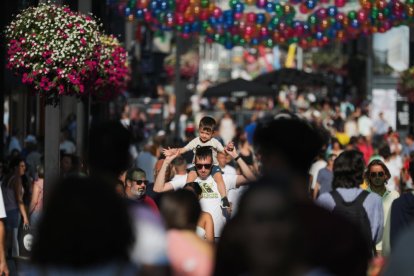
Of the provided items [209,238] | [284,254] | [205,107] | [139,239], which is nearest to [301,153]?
[139,239]

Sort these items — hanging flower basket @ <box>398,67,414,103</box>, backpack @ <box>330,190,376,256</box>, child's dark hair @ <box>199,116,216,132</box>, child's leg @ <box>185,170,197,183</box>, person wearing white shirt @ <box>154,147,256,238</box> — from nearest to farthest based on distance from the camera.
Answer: backpack @ <box>330,190,376,256</box> < person wearing white shirt @ <box>154,147,256,238</box> < child's leg @ <box>185,170,197,183</box> < child's dark hair @ <box>199,116,216,132</box> < hanging flower basket @ <box>398,67,414,103</box>

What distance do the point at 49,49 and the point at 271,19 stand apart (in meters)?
16.7

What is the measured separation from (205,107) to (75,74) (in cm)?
3726

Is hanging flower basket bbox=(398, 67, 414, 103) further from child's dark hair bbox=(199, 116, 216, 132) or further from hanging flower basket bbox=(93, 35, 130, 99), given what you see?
child's dark hair bbox=(199, 116, 216, 132)

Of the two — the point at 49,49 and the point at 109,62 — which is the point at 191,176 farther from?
the point at 109,62

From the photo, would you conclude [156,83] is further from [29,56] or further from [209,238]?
[209,238]

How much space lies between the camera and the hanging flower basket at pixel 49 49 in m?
13.4

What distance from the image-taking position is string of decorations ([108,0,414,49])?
2684 cm

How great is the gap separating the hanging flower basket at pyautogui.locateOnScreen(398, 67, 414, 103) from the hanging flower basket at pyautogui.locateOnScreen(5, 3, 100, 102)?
17.0 meters

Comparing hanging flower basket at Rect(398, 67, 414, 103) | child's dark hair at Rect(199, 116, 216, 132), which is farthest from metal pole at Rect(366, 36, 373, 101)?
child's dark hair at Rect(199, 116, 216, 132)

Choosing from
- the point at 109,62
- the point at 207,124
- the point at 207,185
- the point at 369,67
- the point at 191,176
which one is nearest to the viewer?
the point at 207,185

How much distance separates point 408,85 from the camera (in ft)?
98.3

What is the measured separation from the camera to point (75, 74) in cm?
1373

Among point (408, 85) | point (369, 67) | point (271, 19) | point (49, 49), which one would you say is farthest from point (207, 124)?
point (369, 67)
